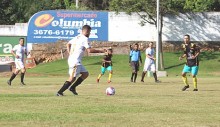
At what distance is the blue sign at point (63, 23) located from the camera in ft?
192

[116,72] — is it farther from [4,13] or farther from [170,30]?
[4,13]

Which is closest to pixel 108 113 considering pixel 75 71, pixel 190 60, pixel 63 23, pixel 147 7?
pixel 75 71

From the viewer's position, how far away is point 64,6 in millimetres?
80938

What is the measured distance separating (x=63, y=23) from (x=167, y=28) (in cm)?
975

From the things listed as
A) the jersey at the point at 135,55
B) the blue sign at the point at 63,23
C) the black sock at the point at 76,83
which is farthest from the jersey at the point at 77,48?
the blue sign at the point at 63,23

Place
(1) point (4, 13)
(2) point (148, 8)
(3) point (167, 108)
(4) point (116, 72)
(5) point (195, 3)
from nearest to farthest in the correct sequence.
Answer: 1. (3) point (167, 108)
2. (4) point (116, 72)
3. (2) point (148, 8)
4. (5) point (195, 3)
5. (1) point (4, 13)

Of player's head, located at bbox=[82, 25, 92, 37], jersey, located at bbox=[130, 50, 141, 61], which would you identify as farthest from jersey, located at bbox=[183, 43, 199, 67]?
jersey, located at bbox=[130, 50, 141, 61]

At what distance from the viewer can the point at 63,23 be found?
58.6 m

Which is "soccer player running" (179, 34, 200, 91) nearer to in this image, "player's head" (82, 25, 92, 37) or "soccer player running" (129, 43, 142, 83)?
"player's head" (82, 25, 92, 37)

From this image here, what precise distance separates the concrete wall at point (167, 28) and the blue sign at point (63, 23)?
4.56ft

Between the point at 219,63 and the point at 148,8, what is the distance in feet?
25.6

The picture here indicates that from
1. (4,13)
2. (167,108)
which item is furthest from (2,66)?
(167,108)

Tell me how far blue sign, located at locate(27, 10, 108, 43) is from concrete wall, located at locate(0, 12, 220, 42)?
4.56 feet

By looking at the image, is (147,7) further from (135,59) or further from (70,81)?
(70,81)
